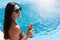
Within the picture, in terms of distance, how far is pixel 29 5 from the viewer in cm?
393

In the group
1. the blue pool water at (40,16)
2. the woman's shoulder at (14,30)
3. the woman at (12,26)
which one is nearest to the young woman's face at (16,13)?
the woman at (12,26)

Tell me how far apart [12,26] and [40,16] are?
2.13 meters

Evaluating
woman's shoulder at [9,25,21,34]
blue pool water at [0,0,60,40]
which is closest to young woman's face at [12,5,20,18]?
woman's shoulder at [9,25,21,34]

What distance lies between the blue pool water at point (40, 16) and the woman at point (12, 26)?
177cm

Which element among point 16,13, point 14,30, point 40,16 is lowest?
point 40,16

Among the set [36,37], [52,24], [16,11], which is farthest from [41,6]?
[16,11]

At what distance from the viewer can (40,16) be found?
152 inches

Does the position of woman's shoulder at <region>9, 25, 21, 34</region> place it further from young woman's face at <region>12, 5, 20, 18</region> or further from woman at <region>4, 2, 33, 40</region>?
young woman's face at <region>12, 5, 20, 18</region>

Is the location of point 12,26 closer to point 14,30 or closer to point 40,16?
point 14,30

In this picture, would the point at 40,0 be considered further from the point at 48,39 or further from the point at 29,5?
the point at 48,39

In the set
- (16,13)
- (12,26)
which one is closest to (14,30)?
(12,26)

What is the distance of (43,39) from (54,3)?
90 centimetres

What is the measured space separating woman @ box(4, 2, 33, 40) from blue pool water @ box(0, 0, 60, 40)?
177 centimetres

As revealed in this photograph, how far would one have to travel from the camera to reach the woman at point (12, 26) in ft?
5.67
